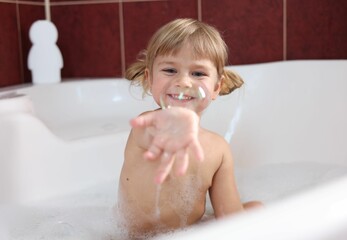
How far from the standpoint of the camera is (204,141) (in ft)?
3.28

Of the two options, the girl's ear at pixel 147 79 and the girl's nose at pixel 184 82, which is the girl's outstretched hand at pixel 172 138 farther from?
the girl's ear at pixel 147 79

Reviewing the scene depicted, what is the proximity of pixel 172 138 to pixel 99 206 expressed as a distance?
610 mm

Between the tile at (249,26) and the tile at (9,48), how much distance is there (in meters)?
0.70

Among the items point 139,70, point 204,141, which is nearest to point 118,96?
point 139,70

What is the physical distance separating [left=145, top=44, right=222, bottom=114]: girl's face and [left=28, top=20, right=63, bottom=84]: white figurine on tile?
3.15 ft

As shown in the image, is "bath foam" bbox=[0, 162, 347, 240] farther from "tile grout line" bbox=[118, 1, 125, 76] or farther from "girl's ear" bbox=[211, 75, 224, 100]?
"tile grout line" bbox=[118, 1, 125, 76]

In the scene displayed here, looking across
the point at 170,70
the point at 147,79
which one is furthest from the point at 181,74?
the point at 147,79

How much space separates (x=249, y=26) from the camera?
182cm

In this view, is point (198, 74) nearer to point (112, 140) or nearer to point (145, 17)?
point (112, 140)

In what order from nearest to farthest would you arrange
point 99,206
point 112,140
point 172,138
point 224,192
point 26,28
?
point 172,138 → point 224,192 → point 99,206 → point 112,140 → point 26,28

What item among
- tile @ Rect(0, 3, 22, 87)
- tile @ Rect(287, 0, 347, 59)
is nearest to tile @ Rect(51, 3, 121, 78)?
tile @ Rect(0, 3, 22, 87)

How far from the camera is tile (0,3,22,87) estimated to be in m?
1.79

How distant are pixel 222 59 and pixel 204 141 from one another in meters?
0.16

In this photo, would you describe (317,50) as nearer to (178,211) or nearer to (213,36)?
(213,36)
